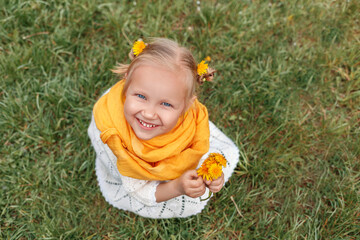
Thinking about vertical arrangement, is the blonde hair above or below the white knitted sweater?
above

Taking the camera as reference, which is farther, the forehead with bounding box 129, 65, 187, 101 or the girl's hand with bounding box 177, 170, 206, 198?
the girl's hand with bounding box 177, 170, 206, 198

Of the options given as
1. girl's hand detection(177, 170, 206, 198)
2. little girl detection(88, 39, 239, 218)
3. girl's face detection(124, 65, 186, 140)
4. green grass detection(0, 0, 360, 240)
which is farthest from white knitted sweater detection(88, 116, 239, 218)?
girl's face detection(124, 65, 186, 140)

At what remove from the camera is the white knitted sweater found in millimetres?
1838

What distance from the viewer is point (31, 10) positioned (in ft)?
8.60

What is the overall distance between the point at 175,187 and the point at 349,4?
7.55ft

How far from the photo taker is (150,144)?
171 centimetres

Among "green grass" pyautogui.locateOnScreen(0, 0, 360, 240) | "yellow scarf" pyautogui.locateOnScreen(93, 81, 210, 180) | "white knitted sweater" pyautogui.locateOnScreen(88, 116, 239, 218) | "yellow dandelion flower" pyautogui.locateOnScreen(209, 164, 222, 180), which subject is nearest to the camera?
"yellow dandelion flower" pyautogui.locateOnScreen(209, 164, 222, 180)

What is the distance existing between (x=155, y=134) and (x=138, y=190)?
0.44 m

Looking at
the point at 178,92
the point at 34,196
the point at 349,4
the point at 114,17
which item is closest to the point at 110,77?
the point at 114,17

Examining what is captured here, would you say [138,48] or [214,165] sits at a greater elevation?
[138,48]

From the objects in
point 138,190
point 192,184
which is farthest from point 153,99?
point 138,190

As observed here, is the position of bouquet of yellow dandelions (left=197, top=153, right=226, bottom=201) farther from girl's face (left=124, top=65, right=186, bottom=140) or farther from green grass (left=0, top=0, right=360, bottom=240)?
green grass (left=0, top=0, right=360, bottom=240)

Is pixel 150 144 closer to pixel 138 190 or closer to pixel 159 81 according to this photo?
pixel 138 190

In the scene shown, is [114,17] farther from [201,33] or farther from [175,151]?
[175,151]
